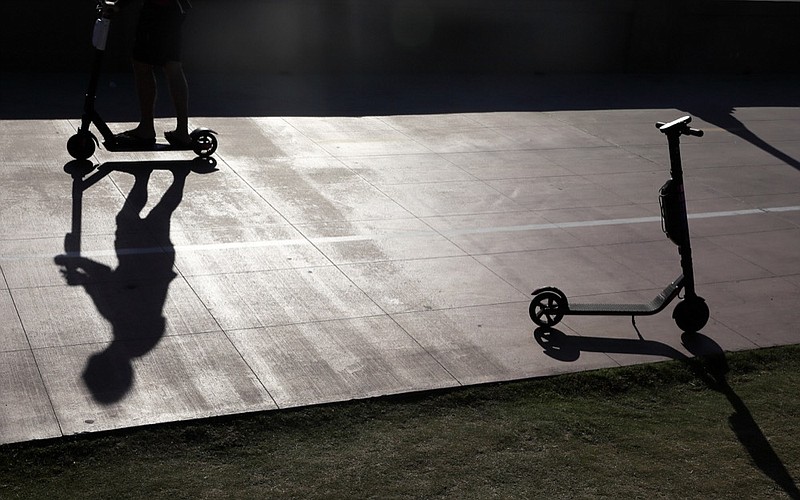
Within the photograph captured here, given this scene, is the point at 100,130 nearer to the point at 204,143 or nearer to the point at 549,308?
the point at 204,143

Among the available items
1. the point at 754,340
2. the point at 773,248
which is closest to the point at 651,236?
the point at 773,248

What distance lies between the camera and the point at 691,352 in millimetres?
6156

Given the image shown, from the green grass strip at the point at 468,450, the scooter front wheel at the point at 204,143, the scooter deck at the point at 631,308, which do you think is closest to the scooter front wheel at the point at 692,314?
the scooter deck at the point at 631,308

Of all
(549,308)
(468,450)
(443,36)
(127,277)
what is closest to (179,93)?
(127,277)

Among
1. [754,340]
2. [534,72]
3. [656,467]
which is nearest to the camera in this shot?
[656,467]

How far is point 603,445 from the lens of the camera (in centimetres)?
499

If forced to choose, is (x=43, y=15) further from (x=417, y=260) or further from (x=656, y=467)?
(x=656, y=467)

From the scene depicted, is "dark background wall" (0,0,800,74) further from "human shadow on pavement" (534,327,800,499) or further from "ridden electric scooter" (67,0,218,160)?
"human shadow on pavement" (534,327,800,499)

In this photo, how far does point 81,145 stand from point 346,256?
10.2 ft

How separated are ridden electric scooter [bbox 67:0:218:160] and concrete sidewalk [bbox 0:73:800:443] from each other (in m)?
0.22

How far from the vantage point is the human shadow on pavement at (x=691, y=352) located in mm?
5387

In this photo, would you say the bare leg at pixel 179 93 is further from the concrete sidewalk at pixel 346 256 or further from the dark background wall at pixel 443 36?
the dark background wall at pixel 443 36

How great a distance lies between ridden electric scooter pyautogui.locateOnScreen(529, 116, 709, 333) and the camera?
6.04 metres

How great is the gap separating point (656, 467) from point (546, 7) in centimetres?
1272
